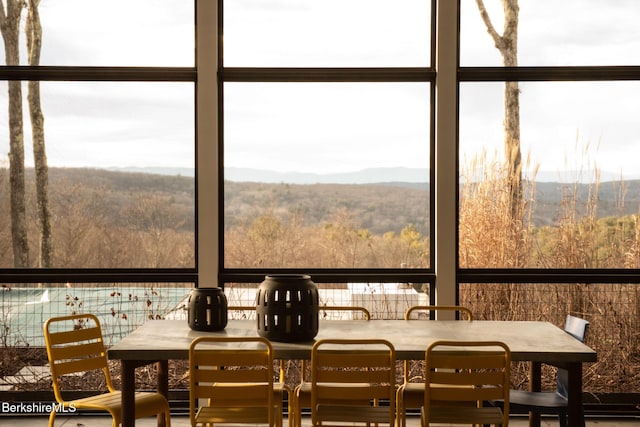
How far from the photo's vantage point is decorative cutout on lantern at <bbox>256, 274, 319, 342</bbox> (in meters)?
3.78

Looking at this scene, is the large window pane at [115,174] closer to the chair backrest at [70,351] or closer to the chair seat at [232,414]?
the chair backrest at [70,351]

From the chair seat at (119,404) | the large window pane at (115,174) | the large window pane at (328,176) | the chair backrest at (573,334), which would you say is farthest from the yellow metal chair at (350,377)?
the large window pane at (115,174)

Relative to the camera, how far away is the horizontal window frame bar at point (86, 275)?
533 centimetres

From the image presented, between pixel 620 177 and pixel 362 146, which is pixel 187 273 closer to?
pixel 362 146

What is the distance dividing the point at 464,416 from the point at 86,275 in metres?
2.96

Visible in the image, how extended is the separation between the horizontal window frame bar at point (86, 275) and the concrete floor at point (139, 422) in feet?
3.12

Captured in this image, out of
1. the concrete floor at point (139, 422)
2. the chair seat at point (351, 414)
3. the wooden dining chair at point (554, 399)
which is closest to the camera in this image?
the chair seat at point (351, 414)

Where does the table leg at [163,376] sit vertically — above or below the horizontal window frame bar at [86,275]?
below

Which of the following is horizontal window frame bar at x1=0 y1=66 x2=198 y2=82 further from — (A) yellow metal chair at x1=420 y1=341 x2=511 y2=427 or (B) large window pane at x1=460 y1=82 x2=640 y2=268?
(A) yellow metal chair at x1=420 y1=341 x2=511 y2=427

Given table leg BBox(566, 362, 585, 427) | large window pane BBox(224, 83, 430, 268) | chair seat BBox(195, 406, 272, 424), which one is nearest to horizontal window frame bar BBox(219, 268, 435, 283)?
large window pane BBox(224, 83, 430, 268)

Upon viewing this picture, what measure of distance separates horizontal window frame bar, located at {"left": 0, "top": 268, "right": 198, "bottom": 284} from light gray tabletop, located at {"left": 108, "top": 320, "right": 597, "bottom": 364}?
3.37 feet

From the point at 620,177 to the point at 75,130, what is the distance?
392cm

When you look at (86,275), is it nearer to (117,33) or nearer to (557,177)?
(117,33)

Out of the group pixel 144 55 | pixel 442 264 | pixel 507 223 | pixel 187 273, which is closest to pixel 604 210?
pixel 507 223
